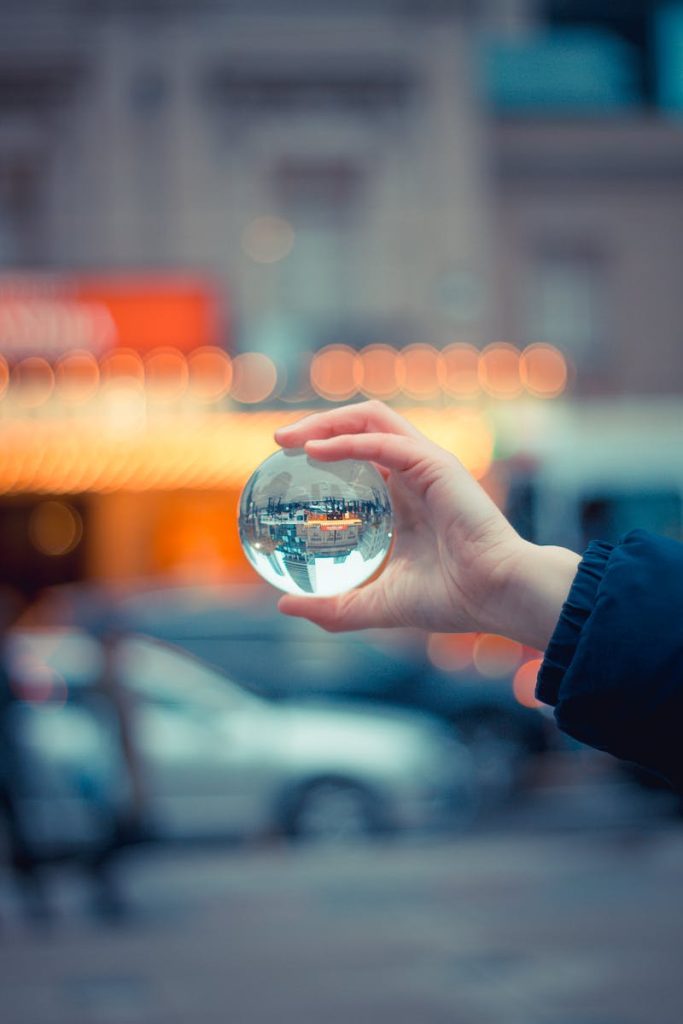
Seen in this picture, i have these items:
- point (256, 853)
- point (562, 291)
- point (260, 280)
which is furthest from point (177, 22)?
point (256, 853)

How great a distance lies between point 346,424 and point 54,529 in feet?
61.5

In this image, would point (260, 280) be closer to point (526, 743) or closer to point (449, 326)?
point (449, 326)

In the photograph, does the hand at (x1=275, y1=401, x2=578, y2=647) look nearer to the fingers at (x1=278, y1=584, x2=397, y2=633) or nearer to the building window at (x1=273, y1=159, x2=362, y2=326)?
the fingers at (x1=278, y1=584, x2=397, y2=633)

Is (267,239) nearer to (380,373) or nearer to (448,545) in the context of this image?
(380,373)

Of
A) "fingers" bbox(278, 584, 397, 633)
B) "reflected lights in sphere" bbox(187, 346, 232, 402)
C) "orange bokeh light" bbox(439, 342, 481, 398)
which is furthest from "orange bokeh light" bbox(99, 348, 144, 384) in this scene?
"fingers" bbox(278, 584, 397, 633)

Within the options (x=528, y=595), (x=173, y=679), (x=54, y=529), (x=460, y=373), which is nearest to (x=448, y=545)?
(x=528, y=595)

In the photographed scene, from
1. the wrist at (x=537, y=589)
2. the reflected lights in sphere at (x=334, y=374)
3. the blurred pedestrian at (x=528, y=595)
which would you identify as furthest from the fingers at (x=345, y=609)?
the reflected lights in sphere at (x=334, y=374)

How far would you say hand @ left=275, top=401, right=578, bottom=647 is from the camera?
1.96 metres

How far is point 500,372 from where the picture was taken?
1722 centimetres

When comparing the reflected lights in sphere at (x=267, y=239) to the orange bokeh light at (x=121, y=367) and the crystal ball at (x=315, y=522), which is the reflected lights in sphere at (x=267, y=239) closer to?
the orange bokeh light at (x=121, y=367)

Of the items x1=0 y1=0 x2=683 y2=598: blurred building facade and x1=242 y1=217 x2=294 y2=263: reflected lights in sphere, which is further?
x1=242 y1=217 x2=294 y2=263: reflected lights in sphere

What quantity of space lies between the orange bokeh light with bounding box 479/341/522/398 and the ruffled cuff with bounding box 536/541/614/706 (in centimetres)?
1544

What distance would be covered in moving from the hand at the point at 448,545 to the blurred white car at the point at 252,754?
7.97 m

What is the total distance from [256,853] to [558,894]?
2549 mm
